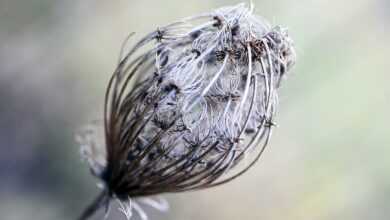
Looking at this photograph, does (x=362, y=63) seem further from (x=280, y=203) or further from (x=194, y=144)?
(x=194, y=144)

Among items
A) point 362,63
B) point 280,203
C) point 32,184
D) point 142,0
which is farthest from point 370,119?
point 32,184

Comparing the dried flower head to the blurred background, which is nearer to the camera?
the dried flower head

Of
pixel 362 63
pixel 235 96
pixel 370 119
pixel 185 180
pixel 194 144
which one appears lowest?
pixel 185 180

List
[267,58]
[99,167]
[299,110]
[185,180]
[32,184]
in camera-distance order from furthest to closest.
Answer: [299,110] < [32,184] < [99,167] < [185,180] < [267,58]

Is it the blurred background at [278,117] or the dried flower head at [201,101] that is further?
the blurred background at [278,117]
